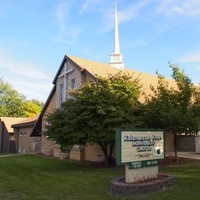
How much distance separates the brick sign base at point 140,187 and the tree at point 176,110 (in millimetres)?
5267

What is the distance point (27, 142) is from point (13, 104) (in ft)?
106

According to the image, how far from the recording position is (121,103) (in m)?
16.9

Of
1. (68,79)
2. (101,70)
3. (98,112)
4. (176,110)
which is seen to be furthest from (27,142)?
(176,110)

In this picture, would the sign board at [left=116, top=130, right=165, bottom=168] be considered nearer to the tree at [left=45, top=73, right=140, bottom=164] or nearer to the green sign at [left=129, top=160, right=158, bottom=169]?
the green sign at [left=129, top=160, right=158, bottom=169]

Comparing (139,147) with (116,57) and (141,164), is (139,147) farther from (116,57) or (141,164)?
(116,57)

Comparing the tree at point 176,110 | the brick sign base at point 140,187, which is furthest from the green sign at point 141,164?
the tree at point 176,110

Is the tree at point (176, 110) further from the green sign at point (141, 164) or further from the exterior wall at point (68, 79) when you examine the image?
the exterior wall at point (68, 79)

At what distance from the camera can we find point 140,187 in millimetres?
9266

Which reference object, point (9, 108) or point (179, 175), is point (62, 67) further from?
point (9, 108)

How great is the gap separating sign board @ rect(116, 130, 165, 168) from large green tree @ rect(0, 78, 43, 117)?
58945 mm

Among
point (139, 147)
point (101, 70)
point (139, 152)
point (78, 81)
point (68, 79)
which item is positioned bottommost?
point (139, 152)

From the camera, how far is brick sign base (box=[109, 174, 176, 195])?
30.2 ft

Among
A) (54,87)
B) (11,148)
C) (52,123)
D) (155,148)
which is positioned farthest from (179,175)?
(11,148)

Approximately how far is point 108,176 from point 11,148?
3330cm
